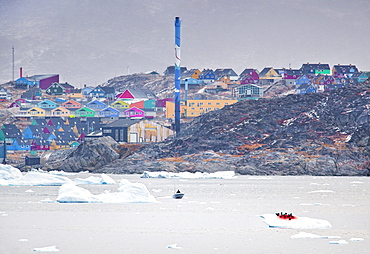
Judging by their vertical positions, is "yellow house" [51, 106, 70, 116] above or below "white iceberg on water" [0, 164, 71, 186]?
above

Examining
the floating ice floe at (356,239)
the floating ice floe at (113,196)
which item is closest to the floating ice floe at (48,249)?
the floating ice floe at (356,239)

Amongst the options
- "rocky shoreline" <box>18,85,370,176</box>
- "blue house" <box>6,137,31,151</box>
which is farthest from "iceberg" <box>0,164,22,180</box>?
"blue house" <box>6,137,31,151</box>

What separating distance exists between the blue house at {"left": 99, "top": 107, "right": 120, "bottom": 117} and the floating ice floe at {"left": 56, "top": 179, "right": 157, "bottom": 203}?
125 m

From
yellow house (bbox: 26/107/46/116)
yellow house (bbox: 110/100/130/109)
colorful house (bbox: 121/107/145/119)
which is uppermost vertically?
yellow house (bbox: 110/100/130/109)

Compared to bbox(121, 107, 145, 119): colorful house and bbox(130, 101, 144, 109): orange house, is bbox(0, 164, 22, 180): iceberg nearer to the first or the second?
bbox(121, 107, 145, 119): colorful house

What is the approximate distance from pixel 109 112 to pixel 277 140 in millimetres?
77318

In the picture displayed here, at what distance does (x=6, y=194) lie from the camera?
2371 inches

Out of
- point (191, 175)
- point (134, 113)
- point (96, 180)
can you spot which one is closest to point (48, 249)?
point (96, 180)

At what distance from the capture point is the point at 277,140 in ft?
341

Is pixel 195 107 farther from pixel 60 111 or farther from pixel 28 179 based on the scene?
pixel 28 179

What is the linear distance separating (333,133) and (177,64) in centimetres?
3697

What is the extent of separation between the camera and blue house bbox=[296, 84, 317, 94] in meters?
187

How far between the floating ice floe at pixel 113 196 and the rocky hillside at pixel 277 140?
43.0 meters

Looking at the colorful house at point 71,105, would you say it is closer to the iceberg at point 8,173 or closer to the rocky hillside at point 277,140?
the rocky hillside at point 277,140
